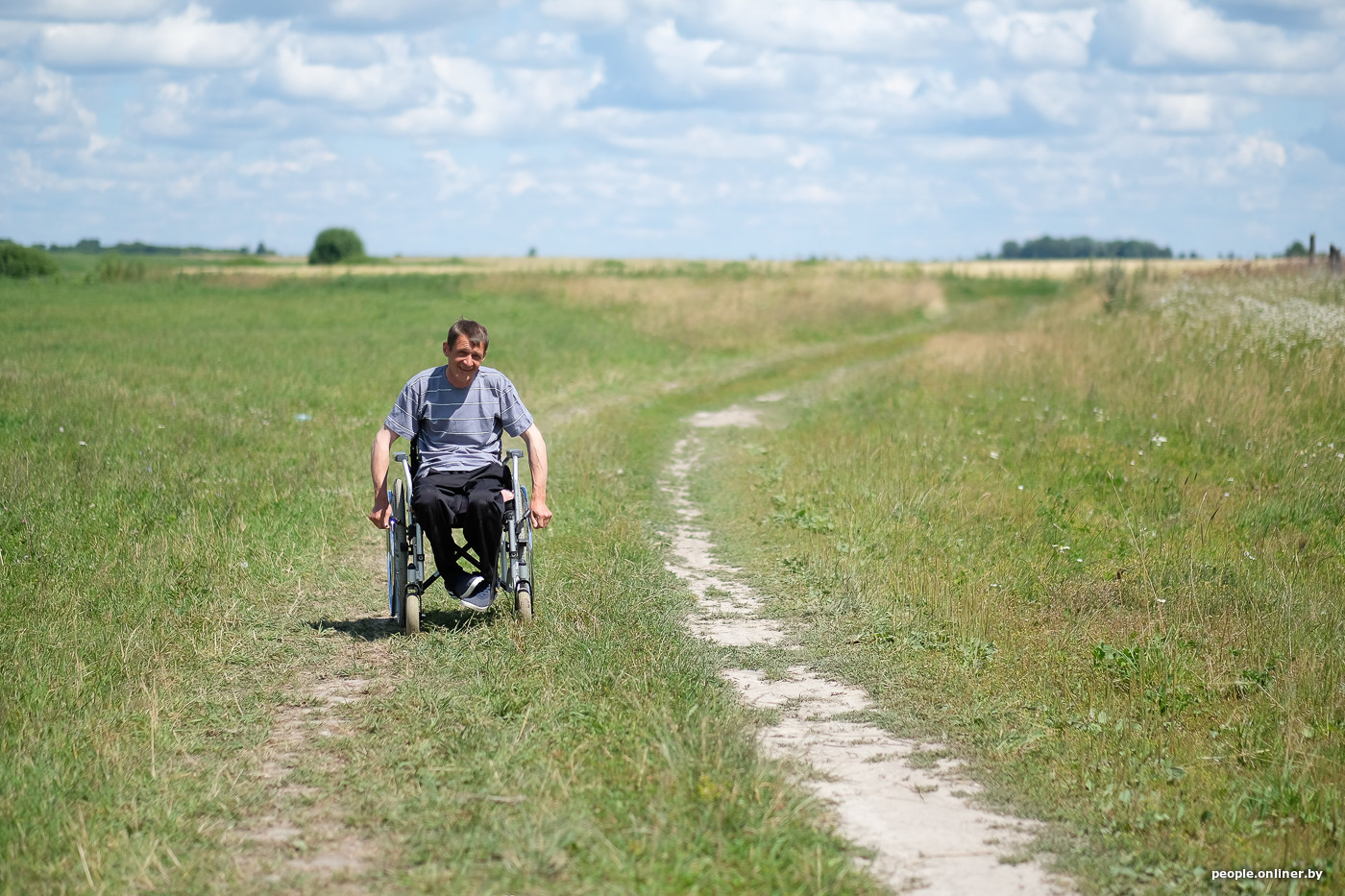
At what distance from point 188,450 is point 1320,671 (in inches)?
413

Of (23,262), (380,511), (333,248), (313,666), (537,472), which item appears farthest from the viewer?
(333,248)

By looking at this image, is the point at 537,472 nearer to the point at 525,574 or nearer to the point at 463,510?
the point at 463,510

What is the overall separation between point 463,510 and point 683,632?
4.86 ft

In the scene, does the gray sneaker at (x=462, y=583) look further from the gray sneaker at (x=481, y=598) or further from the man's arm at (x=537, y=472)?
the man's arm at (x=537, y=472)

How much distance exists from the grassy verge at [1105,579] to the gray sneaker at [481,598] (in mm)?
1960

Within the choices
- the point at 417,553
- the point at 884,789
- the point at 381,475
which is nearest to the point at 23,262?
the point at 381,475

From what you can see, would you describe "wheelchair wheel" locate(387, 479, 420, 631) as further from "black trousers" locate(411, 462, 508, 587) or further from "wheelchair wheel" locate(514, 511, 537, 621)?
"wheelchair wheel" locate(514, 511, 537, 621)

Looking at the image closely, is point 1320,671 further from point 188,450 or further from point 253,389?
point 253,389

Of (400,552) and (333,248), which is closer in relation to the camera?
(400,552)

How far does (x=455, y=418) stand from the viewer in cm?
684

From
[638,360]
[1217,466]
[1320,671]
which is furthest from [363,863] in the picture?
[638,360]

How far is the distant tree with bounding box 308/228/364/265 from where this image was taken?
105625 millimetres

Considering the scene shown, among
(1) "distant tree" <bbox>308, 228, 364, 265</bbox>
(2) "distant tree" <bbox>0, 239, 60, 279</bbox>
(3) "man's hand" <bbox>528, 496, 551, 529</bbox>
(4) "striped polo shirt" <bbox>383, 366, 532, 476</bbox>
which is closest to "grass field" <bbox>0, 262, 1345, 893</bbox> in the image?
(3) "man's hand" <bbox>528, 496, 551, 529</bbox>

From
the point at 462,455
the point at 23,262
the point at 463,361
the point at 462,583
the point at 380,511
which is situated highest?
the point at 23,262
